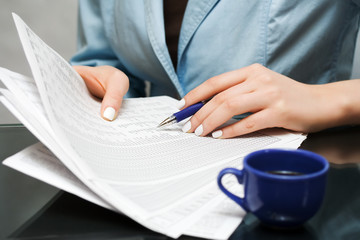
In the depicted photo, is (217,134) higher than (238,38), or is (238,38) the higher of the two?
(238,38)

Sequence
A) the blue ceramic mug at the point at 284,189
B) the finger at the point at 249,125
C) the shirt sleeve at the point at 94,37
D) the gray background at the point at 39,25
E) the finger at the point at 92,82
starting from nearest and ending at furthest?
1. the blue ceramic mug at the point at 284,189
2. the finger at the point at 249,125
3. the finger at the point at 92,82
4. the shirt sleeve at the point at 94,37
5. the gray background at the point at 39,25

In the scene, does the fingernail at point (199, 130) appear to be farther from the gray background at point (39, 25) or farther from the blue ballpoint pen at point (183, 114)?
the gray background at point (39, 25)

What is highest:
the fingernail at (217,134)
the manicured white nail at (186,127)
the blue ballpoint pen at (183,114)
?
the blue ballpoint pen at (183,114)

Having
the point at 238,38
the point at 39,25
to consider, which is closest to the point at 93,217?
the point at 238,38

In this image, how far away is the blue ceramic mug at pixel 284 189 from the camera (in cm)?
33

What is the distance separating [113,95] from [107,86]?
0.04 m

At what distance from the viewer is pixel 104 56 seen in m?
1.11

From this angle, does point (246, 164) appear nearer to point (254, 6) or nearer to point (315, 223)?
point (315, 223)

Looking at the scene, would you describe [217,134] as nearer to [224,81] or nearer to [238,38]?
[224,81]

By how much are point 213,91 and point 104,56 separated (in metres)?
0.52

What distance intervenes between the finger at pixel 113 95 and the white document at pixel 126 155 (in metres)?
0.02

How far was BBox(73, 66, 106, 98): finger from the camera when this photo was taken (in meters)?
0.76

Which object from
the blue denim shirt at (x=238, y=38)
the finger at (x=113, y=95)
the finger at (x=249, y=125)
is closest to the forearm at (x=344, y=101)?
the finger at (x=249, y=125)

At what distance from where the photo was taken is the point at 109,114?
660mm
